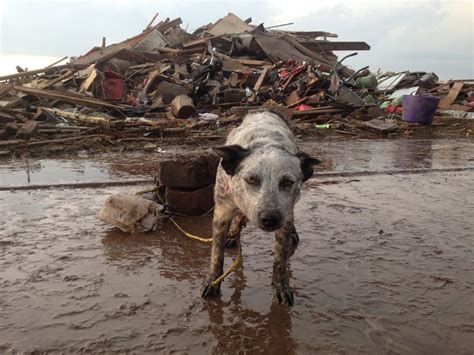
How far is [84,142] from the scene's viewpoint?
10.2 meters

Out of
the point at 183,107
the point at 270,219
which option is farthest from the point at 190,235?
the point at 183,107

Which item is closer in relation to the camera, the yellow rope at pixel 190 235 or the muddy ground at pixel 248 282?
the muddy ground at pixel 248 282

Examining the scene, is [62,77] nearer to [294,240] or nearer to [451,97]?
[451,97]

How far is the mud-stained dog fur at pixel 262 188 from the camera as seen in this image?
9.96ft

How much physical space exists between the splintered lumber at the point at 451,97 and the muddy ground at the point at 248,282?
40.6 feet

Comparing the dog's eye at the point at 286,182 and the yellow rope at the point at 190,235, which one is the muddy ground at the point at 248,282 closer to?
the yellow rope at the point at 190,235

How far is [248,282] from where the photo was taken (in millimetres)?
3814

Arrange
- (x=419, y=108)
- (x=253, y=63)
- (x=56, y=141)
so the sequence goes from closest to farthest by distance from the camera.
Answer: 1. (x=56, y=141)
2. (x=419, y=108)
3. (x=253, y=63)

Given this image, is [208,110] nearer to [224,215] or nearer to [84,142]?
[84,142]

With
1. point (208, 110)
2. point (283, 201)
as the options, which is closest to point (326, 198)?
point (283, 201)

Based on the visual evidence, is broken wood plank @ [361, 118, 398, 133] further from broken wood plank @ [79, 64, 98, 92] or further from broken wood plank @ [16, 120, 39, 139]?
broken wood plank @ [79, 64, 98, 92]

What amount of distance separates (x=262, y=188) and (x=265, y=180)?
63mm

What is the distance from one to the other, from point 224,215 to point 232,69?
15.0 meters

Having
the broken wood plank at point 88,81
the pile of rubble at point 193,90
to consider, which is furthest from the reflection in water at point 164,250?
the broken wood plank at point 88,81
